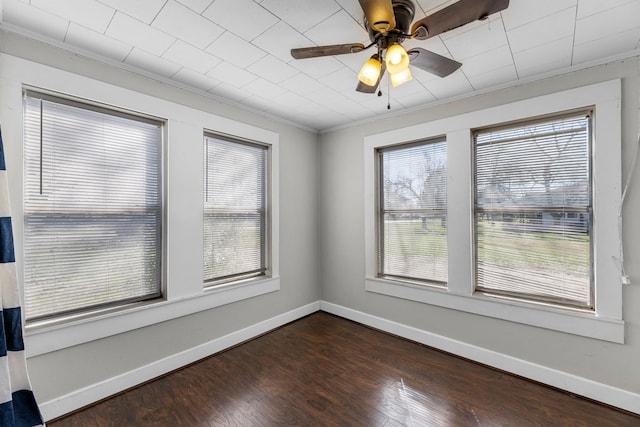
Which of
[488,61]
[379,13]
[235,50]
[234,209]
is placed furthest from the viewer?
[234,209]

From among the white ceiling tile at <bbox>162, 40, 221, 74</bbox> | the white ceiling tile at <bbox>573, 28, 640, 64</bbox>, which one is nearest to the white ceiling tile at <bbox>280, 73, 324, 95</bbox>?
the white ceiling tile at <bbox>162, 40, 221, 74</bbox>

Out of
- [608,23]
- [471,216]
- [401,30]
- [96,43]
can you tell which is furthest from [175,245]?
[608,23]

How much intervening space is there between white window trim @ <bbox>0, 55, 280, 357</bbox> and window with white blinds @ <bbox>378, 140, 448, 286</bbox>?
137 centimetres

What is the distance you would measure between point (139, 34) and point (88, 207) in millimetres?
1267

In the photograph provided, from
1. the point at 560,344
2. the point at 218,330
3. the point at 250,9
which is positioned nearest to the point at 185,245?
the point at 218,330

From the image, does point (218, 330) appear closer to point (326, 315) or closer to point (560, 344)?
point (326, 315)

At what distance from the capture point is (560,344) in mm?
2223

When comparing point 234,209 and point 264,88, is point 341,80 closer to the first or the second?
point 264,88

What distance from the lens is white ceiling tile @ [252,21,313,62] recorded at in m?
1.73

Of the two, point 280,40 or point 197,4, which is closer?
point 197,4

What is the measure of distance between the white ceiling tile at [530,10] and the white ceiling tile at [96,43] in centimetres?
243

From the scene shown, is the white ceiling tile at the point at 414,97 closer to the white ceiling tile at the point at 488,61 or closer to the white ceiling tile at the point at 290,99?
the white ceiling tile at the point at 488,61

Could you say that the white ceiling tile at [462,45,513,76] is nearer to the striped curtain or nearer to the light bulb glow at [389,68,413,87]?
the light bulb glow at [389,68,413,87]

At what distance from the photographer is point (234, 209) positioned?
304cm
